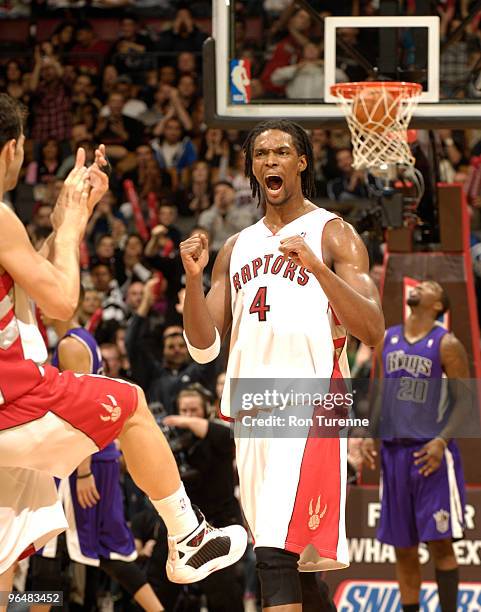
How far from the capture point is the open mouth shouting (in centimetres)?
518

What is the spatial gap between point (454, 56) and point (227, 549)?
956cm

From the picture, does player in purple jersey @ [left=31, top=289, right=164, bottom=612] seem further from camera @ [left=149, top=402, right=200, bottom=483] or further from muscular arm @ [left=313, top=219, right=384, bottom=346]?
muscular arm @ [left=313, top=219, right=384, bottom=346]

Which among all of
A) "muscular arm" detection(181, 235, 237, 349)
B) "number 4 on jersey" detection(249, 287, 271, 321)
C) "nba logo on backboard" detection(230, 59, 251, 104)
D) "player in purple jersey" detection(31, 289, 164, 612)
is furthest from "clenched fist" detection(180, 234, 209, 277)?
"nba logo on backboard" detection(230, 59, 251, 104)

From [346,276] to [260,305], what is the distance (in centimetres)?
40

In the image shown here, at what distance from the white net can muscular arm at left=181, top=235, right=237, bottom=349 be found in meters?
2.19

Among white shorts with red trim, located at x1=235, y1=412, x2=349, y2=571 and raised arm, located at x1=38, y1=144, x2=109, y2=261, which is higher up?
raised arm, located at x1=38, y1=144, x2=109, y2=261

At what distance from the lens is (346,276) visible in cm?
499

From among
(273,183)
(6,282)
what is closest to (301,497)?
(273,183)

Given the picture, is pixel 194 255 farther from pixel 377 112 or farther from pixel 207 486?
pixel 207 486

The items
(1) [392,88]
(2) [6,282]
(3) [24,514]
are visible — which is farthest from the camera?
(1) [392,88]

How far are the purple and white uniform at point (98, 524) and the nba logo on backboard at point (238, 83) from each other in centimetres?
206

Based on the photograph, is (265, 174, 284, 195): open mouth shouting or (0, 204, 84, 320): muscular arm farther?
(265, 174, 284, 195): open mouth shouting

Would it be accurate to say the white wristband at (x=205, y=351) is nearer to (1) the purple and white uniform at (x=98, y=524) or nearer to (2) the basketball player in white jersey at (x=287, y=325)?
(2) the basketball player in white jersey at (x=287, y=325)

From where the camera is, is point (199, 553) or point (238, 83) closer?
point (199, 553)
